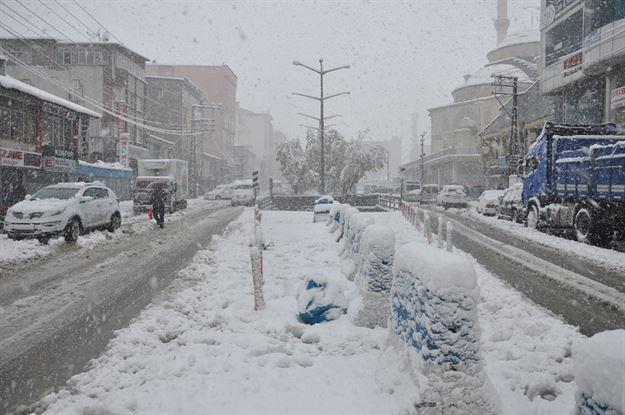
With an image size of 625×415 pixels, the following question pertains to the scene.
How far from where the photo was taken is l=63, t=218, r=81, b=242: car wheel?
15.4 metres

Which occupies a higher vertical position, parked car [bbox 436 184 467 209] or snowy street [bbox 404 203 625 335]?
parked car [bbox 436 184 467 209]

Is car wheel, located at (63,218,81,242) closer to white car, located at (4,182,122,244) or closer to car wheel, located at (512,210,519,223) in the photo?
white car, located at (4,182,122,244)

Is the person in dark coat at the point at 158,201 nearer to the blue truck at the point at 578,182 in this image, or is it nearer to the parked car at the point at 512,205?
the blue truck at the point at 578,182

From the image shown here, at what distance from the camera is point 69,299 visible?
8.40m

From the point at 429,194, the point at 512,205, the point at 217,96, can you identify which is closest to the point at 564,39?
the point at 429,194

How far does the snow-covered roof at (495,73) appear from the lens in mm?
63281

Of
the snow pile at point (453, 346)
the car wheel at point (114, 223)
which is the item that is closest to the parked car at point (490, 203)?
the car wheel at point (114, 223)

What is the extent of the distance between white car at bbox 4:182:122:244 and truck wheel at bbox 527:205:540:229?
51.9 feet

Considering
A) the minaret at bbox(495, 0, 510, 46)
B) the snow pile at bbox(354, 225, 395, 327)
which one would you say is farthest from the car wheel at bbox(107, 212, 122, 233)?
the minaret at bbox(495, 0, 510, 46)

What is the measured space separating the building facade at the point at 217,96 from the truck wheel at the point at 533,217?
66209mm

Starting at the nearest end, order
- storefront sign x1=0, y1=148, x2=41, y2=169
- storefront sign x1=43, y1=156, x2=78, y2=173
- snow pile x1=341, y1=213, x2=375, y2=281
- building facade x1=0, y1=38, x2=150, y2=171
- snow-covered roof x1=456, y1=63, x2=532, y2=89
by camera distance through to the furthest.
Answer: snow pile x1=341, y1=213, x2=375, y2=281 < storefront sign x1=0, y1=148, x2=41, y2=169 < storefront sign x1=43, y1=156, x2=78, y2=173 < building facade x1=0, y1=38, x2=150, y2=171 < snow-covered roof x1=456, y1=63, x2=532, y2=89

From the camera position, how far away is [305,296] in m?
6.83

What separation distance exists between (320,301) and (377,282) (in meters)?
0.86

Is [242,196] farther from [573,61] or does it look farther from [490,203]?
[573,61]
